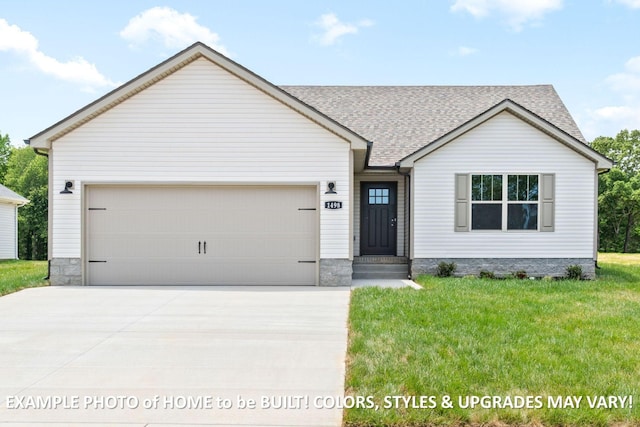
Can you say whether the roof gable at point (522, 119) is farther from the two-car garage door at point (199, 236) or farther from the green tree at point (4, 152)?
the green tree at point (4, 152)

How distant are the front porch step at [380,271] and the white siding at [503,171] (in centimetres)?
69

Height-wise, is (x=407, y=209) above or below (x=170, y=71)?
below

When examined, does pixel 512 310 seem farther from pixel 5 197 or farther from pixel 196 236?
pixel 5 197

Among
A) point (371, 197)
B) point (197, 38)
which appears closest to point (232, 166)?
point (197, 38)

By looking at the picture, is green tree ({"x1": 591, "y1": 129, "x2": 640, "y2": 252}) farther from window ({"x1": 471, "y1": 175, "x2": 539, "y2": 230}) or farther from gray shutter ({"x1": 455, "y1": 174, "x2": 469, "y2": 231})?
gray shutter ({"x1": 455, "y1": 174, "x2": 469, "y2": 231})

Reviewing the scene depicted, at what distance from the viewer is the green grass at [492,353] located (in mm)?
4039

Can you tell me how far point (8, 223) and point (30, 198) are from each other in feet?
52.7

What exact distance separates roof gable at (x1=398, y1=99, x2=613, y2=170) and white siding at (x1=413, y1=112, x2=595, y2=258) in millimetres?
142

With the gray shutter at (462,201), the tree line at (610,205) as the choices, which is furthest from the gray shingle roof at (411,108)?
the tree line at (610,205)

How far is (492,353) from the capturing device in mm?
5523

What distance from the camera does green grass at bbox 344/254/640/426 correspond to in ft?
13.3

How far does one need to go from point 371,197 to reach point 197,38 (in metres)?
6.57

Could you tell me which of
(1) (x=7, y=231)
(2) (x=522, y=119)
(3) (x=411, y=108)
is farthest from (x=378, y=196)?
(1) (x=7, y=231)

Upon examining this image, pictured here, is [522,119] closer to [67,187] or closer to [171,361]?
[171,361]
